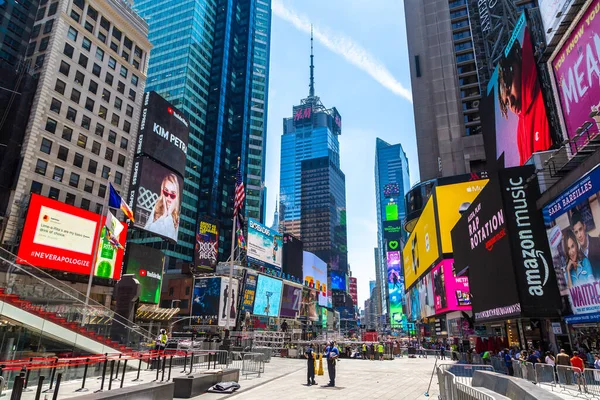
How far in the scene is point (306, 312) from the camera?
100 metres

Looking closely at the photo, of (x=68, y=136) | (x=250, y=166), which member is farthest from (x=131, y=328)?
(x=250, y=166)

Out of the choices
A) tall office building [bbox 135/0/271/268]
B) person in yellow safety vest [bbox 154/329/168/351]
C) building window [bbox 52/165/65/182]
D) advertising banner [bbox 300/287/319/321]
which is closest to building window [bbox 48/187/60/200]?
building window [bbox 52/165/65/182]

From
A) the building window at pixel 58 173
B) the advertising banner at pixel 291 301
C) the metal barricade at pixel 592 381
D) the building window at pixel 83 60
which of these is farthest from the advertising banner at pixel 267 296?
the metal barricade at pixel 592 381

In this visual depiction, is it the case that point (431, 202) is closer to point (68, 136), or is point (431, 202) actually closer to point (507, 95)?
point (507, 95)

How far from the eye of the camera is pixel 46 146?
1793 inches

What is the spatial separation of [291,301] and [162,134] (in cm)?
5006

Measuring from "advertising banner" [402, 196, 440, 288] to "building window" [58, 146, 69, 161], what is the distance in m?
46.7

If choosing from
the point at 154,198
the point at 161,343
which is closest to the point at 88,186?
the point at 154,198

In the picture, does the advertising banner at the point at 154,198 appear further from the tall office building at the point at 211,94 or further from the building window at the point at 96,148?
the tall office building at the point at 211,94

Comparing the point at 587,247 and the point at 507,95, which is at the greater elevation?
the point at 507,95

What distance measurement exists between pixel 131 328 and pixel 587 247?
22.3 meters

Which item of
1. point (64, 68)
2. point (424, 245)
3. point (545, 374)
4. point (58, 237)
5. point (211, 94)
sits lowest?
point (545, 374)

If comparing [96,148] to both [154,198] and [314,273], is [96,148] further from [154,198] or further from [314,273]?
[314,273]

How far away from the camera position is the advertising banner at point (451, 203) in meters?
48.7
